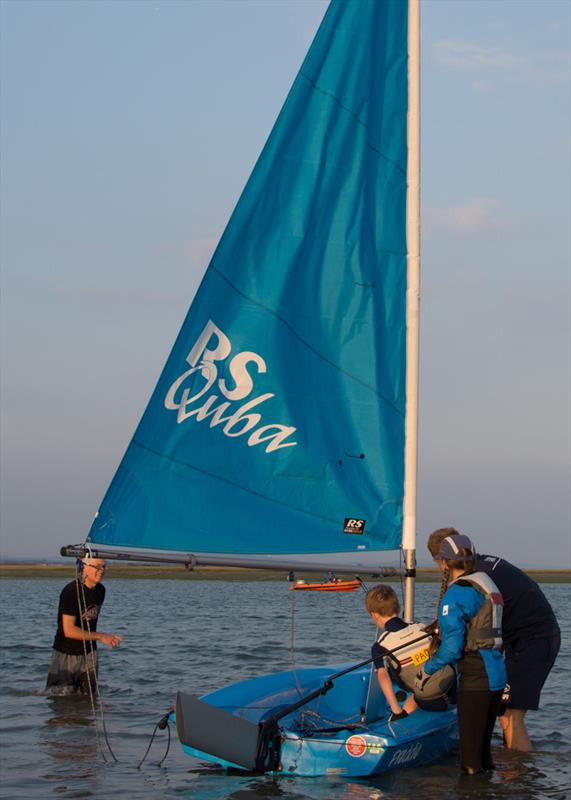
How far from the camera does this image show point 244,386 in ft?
36.9

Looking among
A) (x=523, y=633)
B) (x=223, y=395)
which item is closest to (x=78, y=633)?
(x=223, y=395)

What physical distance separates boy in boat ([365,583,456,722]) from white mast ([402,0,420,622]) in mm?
1069

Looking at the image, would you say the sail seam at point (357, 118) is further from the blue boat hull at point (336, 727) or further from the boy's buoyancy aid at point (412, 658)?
the blue boat hull at point (336, 727)

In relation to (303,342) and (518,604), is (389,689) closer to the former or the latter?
(518,604)

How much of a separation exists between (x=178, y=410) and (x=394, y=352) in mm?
2407

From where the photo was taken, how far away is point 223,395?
11.2 m

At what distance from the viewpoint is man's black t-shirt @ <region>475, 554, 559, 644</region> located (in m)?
10.5

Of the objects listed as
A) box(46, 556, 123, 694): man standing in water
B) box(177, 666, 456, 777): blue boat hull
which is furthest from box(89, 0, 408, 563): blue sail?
box(46, 556, 123, 694): man standing in water

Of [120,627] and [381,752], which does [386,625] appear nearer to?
[381,752]

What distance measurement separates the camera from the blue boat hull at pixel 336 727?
957 centimetres

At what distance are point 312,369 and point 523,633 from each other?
3.47 meters

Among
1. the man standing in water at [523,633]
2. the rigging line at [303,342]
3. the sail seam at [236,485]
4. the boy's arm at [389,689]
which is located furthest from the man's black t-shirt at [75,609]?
the man standing in water at [523,633]

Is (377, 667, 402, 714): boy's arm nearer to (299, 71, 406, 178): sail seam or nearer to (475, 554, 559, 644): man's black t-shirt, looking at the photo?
(475, 554, 559, 644): man's black t-shirt

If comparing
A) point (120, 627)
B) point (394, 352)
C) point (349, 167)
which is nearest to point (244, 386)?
point (394, 352)
